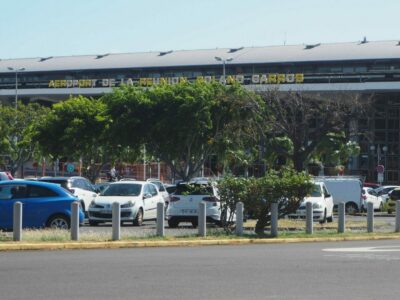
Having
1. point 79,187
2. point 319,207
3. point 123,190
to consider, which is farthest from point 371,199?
point 123,190

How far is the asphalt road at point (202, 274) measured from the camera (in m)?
11.0

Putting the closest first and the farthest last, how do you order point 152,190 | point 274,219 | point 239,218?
1. point 239,218
2. point 274,219
3. point 152,190

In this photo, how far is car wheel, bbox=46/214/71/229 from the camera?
21594 mm

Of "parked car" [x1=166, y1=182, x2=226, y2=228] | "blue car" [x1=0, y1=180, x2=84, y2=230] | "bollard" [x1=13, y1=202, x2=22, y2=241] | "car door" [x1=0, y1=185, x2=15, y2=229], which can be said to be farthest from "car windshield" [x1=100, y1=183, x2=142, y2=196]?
"bollard" [x1=13, y1=202, x2=22, y2=241]

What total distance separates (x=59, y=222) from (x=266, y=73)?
188 feet

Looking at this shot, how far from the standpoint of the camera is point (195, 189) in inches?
1010

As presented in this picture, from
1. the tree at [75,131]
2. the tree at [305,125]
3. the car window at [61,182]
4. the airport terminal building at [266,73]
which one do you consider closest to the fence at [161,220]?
the tree at [305,125]

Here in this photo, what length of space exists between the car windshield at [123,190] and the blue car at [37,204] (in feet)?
20.8

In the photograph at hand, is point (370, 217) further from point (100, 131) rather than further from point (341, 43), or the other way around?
point (341, 43)

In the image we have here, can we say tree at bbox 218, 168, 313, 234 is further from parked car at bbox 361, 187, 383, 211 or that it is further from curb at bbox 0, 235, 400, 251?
parked car at bbox 361, 187, 383, 211

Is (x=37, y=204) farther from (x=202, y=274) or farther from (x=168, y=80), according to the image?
(x=168, y=80)

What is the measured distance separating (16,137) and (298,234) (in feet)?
136

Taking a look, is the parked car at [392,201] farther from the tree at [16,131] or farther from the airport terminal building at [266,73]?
the tree at [16,131]

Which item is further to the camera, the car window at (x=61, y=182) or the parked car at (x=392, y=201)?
the parked car at (x=392, y=201)
